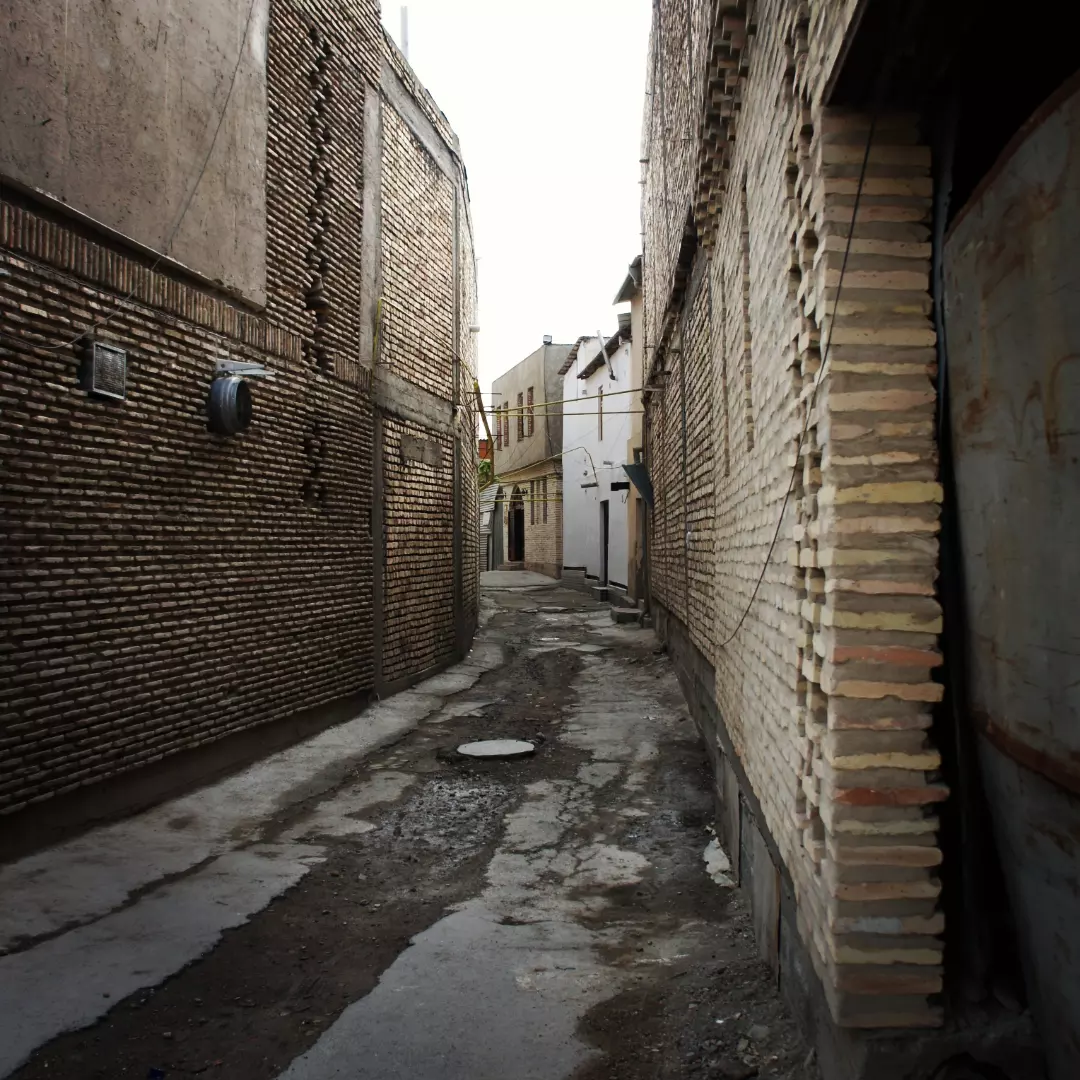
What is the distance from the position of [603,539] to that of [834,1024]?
20.8 meters

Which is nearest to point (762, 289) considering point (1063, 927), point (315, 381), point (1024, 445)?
point (1024, 445)

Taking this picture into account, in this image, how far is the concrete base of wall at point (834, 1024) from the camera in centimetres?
220

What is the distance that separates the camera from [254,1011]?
347 cm

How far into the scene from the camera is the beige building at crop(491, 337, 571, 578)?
2942 cm

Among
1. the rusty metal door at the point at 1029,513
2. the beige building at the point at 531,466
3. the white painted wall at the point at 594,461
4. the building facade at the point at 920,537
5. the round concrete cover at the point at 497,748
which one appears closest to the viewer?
the rusty metal door at the point at 1029,513

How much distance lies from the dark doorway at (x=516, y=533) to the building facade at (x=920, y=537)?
1293 inches

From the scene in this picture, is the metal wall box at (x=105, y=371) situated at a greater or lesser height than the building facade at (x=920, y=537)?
greater

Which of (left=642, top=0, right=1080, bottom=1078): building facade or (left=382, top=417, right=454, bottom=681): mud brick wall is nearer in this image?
(left=642, top=0, right=1080, bottom=1078): building facade

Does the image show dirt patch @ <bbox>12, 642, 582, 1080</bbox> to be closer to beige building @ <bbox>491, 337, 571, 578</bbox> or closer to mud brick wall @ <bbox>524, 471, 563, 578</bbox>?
beige building @ <bbox>491, 337, 571, 578</bbox>

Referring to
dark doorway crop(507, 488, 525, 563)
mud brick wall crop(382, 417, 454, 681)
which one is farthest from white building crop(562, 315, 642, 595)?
dark doorway crop(507, 488, 525, 563)

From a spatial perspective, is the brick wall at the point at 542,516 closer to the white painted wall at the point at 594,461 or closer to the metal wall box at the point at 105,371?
the white painted wall at the point at 594,461

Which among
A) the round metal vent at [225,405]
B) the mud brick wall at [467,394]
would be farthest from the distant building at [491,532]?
the round metal vent at [225,405]

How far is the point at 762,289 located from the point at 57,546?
13.1 ft

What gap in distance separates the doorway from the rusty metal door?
2049 cm
